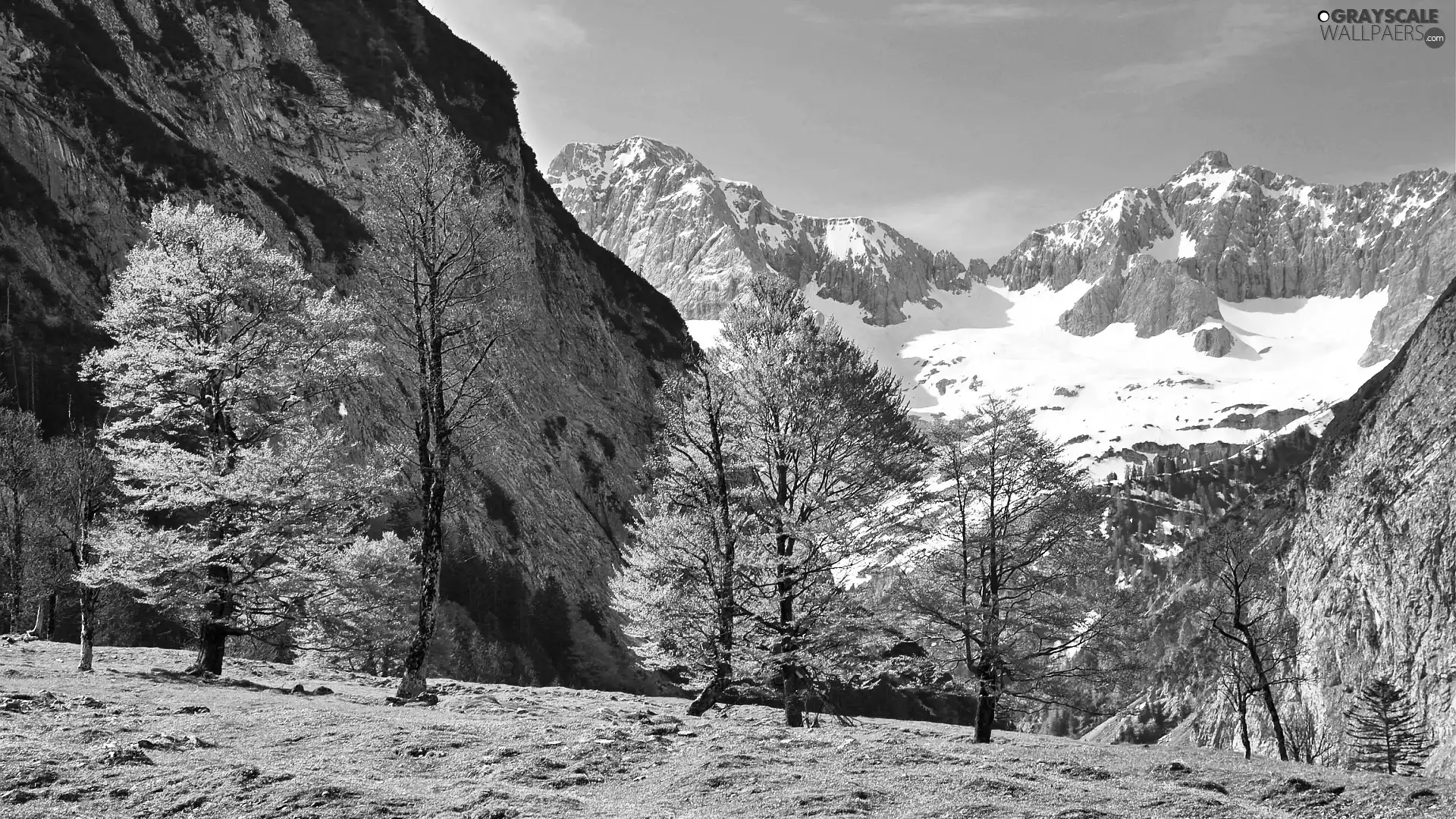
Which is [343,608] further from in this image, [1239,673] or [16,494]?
[1239,673]

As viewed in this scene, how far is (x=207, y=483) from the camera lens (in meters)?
23.6

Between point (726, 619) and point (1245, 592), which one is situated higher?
point (1245, 592)

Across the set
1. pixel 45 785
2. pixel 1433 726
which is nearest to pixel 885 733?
pixel 45 785

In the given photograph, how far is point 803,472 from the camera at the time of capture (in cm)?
2375

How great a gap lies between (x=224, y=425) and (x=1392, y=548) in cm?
12020

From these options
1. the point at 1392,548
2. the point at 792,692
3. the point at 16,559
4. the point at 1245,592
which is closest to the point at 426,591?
the point at 792,692

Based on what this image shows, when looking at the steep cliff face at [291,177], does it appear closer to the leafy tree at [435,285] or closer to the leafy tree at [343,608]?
the leafy tree at [343,608]

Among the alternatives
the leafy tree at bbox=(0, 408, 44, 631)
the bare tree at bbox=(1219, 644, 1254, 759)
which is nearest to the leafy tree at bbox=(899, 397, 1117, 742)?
the bare tree at bbox=(1219, 644, 1254, 759)

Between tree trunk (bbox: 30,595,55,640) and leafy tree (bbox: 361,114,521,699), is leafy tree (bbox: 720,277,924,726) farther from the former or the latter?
tree trunk (bbox: 30,595,55,640)

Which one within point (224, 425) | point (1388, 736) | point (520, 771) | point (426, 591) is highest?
point (224, 425)

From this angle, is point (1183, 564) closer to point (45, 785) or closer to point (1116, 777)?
point (1116, 777)

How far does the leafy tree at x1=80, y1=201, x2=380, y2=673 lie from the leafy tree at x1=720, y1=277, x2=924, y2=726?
10.1 metres

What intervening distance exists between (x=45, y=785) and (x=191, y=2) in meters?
107

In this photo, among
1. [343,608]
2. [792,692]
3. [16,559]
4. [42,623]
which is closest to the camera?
[792,692]
